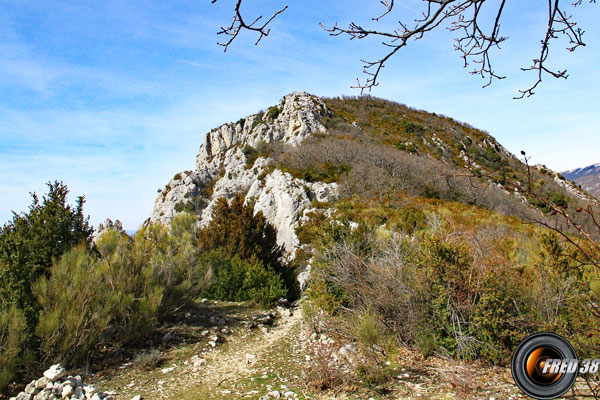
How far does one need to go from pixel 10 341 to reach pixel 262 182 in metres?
19.1

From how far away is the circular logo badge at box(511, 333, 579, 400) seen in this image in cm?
152

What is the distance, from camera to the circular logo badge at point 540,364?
1.52 metres

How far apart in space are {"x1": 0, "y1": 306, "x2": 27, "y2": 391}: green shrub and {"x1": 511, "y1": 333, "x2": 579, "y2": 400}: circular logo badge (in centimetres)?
521

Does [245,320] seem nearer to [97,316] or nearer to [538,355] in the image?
[97,316]

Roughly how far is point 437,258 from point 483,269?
620 mm

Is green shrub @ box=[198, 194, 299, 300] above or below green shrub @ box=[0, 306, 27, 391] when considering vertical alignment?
above

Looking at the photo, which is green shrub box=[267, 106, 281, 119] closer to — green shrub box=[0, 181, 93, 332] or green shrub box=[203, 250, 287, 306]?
green shrub box=[203, 250, 287, 306]

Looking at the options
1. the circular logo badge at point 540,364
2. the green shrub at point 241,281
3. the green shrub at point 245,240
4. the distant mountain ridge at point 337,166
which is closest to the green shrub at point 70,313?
the green shrub at point 241,281

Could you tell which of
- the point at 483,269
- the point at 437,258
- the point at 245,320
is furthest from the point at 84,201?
the point at 483,269

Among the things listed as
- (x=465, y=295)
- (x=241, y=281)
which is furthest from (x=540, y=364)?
(x=241, y=281)

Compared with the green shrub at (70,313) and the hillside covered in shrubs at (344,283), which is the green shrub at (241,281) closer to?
the hillside covered in shrubs at (344,283)

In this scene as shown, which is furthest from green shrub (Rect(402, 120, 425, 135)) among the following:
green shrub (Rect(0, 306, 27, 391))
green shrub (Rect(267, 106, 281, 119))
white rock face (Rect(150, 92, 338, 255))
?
green shrub (Rect(0, 306, 27, 391))

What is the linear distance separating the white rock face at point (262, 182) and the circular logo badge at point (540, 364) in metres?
13.3

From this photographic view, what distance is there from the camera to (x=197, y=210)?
102 ft
